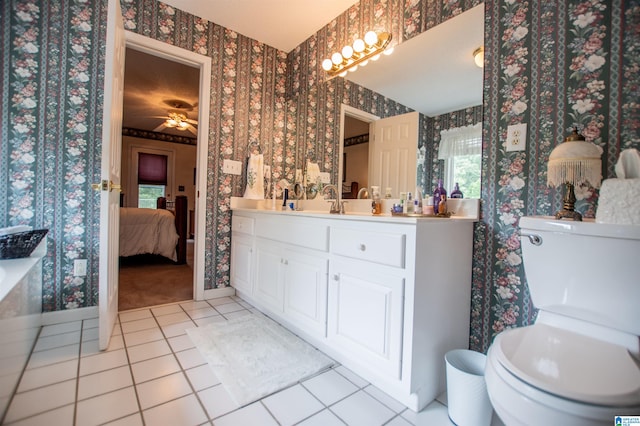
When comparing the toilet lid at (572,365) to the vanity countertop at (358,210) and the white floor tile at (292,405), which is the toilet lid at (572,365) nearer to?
the vanity countertop at (358,210)

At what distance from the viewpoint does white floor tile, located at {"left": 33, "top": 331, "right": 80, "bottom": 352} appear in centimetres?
168

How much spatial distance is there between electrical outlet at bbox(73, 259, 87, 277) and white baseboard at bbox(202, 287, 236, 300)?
2.92 ft

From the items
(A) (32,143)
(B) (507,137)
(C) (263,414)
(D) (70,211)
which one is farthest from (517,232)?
(A) (32,143)

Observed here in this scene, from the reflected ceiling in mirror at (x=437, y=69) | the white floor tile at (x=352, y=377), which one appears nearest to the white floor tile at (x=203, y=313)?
the white floor tile at (x=352, y=377)

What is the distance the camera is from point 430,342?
1287 millimetres

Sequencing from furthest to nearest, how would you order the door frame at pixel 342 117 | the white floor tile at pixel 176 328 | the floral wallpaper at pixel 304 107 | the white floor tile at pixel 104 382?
the door frame at pixel 342 117 → the white floor tile at pixel 176 328 → the white floor tile at pixel 104 382 → the floral wallpaper at pixel 304 107

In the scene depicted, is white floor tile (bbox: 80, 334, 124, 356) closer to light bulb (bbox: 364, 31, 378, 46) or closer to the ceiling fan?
light bulb (bbox: 364, 31, 378, 46)

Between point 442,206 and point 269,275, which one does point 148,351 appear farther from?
point 442,206

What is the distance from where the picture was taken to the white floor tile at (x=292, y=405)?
1196 mm

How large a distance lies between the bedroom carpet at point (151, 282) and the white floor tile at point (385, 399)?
1852 millimetres

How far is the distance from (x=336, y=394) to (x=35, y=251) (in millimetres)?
2027

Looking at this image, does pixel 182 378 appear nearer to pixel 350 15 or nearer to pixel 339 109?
pixel 339 109

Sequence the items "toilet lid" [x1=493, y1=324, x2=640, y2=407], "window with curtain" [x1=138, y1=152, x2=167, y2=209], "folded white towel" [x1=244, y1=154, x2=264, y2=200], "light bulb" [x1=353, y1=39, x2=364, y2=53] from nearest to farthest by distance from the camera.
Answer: "toilet lid" [x1=493, y1=324, x2=640, y2=407] < "light bulb" [x1=353, y1=39, x2=364, y2=53] < "folded white towel" [x1=244, y1=154, x2=264, y2=200] < "window with curtain" [x1=138, y1=152, x2=167, y2=209]

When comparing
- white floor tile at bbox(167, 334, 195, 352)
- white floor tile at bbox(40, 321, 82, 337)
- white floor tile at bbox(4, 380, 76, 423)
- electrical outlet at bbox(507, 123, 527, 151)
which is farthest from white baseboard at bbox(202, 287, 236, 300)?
electrical outlet at bbox(507, 123, 527, 151)
